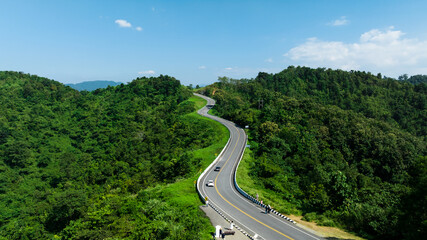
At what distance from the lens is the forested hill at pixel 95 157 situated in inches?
1047

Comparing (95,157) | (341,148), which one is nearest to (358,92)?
(341,148)

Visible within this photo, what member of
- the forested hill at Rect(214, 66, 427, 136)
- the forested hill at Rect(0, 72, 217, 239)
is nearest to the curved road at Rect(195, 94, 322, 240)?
the forested hill at Rect(0, 72, 217, 239)

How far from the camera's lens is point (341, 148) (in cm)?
7225

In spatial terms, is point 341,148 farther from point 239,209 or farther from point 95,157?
point 95,157

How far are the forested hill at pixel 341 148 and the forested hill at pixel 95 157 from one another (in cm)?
1429

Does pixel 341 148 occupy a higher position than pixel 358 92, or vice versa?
pixel 358 92

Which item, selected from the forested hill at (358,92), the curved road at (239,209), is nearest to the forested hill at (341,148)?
the forested hill at (358,92)

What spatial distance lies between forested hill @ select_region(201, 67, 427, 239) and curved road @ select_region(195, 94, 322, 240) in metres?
3.22

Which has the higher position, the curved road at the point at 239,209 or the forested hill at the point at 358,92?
the forested hill at the point at 358,92

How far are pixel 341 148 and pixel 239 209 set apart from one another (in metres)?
54.2

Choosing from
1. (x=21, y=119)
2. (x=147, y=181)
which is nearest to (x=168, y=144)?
(x=147, y=181)

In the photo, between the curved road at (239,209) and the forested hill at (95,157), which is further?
the forested hill at (95,157)

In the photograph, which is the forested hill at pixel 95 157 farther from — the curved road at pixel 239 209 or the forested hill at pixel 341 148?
the forested hill at pixel 341 148

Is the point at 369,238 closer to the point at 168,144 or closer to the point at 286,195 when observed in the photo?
the point at 286,195
